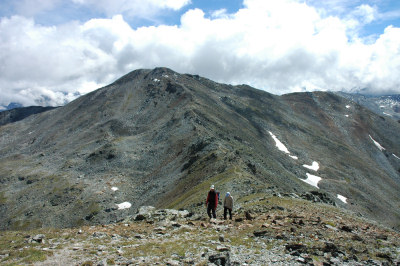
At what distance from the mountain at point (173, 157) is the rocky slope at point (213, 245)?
49.9 ft

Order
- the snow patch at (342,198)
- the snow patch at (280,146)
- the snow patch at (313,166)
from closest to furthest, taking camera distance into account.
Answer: the snow patch at (342,198) < the snow patch at (313,166) < the snow patch at (280,146)

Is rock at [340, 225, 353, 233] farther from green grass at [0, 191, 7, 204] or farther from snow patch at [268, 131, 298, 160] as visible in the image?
snow patch at [268, 131, 298, 160]

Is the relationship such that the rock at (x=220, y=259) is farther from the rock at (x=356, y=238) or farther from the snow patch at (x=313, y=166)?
the snow patch at (x=313, y=166)

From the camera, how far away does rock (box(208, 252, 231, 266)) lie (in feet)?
49.0

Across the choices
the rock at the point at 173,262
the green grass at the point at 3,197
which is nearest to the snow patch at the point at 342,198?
the rock at the point at 173,262

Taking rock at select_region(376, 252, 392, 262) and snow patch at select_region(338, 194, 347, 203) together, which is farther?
snow patch at select_region(338, 194, 347, 203)

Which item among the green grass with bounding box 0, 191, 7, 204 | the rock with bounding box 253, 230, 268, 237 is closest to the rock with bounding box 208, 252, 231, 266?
the rock with bounding box 253, 230, 268, 237

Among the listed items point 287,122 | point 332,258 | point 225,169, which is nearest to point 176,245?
point 332,258

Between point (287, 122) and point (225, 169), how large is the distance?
373 feet

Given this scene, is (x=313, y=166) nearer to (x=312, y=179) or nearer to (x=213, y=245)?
(x=312, y=179)

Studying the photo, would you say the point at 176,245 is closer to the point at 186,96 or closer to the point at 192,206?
the point at 192,206

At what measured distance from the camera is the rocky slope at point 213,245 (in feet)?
51.6

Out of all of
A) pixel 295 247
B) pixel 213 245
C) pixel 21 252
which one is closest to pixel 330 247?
pixel 295 247

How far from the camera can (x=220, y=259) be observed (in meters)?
15.1
